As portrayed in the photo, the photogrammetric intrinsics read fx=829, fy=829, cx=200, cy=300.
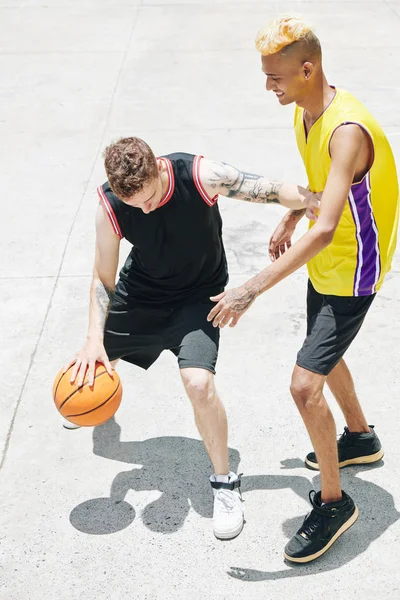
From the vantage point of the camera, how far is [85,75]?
11.0 meters

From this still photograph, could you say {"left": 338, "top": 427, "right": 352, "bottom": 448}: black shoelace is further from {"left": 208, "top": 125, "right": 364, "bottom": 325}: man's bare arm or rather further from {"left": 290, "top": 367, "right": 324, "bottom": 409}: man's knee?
{"left": 208, "top": 125, "right": 364, "bottom": 325}: man's bare arm

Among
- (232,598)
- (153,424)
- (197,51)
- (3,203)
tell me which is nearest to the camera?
(232,598)

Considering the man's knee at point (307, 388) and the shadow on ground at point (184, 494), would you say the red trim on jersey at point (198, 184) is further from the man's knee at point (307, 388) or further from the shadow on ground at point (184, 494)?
the shadow on ground at point (184, 494)

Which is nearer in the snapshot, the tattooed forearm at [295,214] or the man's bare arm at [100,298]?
the man's bare arm at [100,298]

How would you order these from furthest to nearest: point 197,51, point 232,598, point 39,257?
1. point 197,51
2. point 39,257
3. point 232,598

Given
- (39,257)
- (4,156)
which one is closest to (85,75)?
(4,156)

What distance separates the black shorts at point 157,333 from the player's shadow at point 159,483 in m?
0.51

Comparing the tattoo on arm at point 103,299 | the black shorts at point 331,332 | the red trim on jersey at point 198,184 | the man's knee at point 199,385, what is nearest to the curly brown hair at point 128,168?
the red trim on jersey at point 198,184

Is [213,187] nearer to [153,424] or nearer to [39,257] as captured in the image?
[153,424]

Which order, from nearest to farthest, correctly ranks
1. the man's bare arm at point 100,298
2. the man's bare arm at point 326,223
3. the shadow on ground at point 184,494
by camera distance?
the man's bare arm at point 326,223 < the shadow on ground at point 184,494 < the man's bare arm at point 100,298

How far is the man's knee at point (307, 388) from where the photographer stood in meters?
3.75

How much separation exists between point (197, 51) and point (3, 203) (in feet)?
16.8

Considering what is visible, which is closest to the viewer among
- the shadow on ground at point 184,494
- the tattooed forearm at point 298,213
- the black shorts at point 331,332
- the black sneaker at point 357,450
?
the black shorts at point 331,332

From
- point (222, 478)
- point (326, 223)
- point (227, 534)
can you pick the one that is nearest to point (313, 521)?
point (227, 534)
